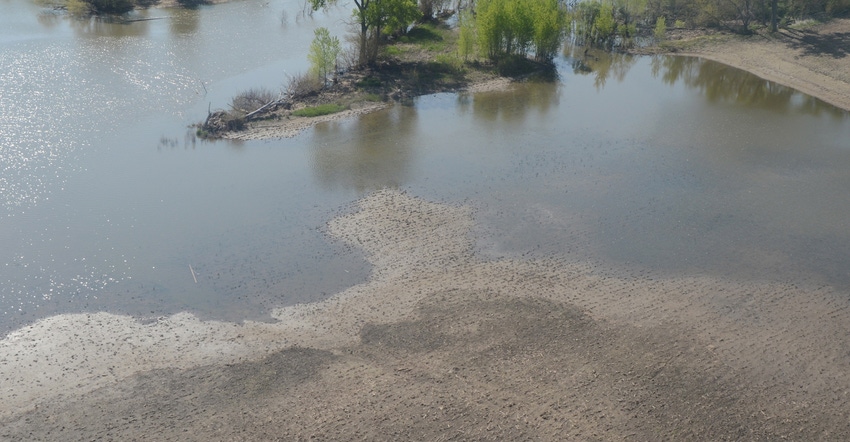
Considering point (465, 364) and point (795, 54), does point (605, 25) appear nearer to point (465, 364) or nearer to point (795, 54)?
point (795, 54)

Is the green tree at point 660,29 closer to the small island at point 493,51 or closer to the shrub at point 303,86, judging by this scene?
the small island at point 493,51

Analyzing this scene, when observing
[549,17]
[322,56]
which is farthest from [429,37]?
[322,56]

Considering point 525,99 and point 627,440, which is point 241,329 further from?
point 525,99

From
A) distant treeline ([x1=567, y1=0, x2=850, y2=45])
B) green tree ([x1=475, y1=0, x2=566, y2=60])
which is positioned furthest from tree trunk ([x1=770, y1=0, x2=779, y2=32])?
green tree ([x1=475, y1=0, x2=566, y2=60])

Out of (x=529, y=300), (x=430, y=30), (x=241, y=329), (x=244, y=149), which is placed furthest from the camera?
(x=430, y=30)

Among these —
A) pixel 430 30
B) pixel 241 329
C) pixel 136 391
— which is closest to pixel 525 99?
pixel 430 30

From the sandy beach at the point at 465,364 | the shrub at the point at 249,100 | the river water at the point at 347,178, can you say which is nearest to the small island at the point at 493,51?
the shrub at the point at 249,100
